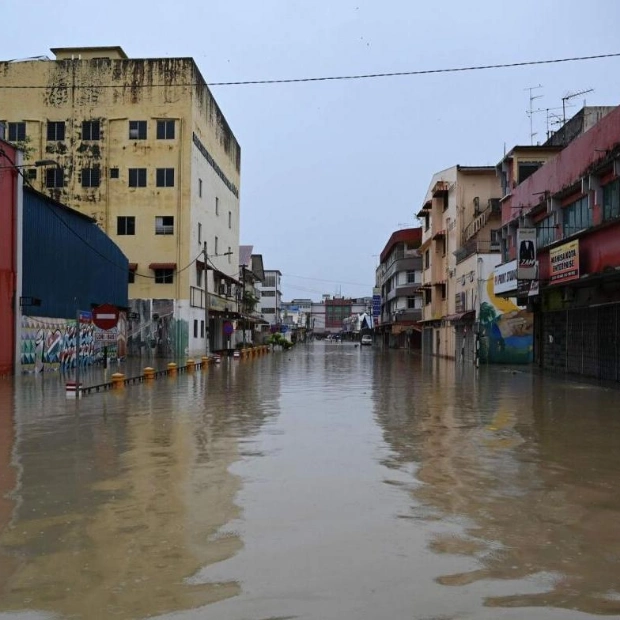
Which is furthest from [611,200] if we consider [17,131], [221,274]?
[17,131]

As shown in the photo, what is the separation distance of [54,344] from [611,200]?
74.5ft

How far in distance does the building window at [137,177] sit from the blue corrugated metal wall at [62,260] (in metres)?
11.5

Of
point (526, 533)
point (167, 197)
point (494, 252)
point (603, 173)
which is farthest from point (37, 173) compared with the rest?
point (526, 533)

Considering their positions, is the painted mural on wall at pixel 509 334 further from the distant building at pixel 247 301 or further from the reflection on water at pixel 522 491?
the distant building at pixel 247 301

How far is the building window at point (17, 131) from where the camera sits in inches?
1970

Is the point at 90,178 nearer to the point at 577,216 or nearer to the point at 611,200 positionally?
the point at 577,216

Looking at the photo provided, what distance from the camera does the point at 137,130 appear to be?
50188 millimetres

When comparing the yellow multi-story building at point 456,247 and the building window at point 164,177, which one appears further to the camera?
the building window at point 164,177

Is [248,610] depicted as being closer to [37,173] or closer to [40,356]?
[40,356]

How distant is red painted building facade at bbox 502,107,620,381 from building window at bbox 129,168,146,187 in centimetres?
2687

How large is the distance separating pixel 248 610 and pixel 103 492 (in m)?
3.96

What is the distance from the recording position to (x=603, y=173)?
2328cm

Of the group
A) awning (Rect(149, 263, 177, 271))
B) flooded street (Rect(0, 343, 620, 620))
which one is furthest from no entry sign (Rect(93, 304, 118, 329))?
awning (Rect(149, 263, 177, 271))

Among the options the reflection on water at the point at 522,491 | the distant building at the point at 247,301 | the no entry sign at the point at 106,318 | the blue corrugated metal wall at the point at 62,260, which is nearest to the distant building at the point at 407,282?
the distant building at the point at 247,301
